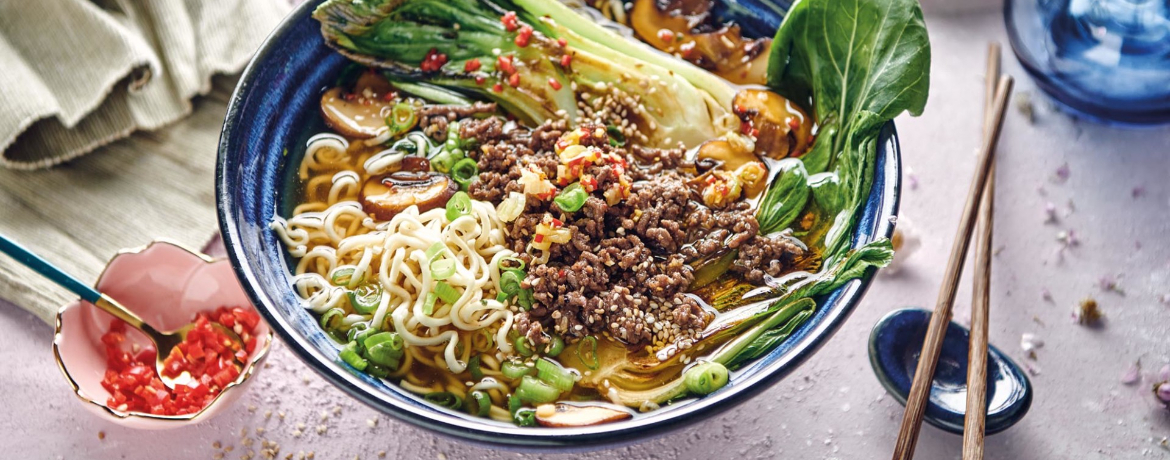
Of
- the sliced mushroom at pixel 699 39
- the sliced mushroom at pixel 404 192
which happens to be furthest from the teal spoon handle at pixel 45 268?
the sliced mushroom at pixel 699 39

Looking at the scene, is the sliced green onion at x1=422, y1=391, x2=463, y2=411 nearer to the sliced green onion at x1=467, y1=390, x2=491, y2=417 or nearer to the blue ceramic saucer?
the sliced green onion at x1=467, y1=390, x2=491, y2=417

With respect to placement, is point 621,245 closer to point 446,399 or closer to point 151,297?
point 446,399

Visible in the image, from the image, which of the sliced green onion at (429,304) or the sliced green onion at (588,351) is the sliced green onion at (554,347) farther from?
the sliced green onion at (429,304)

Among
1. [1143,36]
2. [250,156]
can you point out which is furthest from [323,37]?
[1143,36]

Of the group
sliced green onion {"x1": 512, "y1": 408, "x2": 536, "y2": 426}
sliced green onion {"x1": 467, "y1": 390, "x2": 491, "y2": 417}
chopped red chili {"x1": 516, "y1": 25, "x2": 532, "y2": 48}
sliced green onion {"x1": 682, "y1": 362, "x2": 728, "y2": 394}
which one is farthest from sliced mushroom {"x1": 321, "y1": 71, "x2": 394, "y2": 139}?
sliced green onion {"x1": 682, "y1": 362, "x2": 728, "y2": 394}

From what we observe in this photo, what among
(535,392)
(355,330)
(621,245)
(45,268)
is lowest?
(45,268)

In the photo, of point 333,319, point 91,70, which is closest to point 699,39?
point 333,319

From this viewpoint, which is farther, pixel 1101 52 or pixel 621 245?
pixel 1101 52

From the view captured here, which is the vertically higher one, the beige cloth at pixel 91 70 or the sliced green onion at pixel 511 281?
the sliced green onion at pixel 511 281
